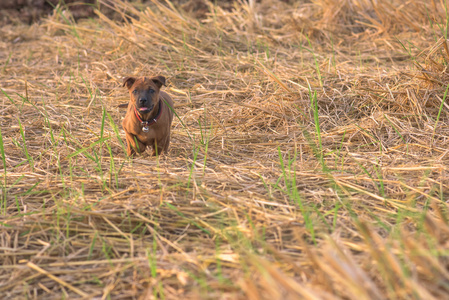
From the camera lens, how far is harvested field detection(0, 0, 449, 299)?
8.17 feet

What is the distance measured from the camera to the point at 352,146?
15.3 feet

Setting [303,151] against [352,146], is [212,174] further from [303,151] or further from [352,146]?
[352,146]

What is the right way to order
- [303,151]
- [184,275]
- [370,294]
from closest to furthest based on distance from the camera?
[370,294] → [184,275] → [303,151]

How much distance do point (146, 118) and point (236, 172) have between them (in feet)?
3.81

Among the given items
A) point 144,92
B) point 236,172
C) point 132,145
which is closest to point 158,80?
point 144,92

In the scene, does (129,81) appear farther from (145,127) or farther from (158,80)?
(145,127)

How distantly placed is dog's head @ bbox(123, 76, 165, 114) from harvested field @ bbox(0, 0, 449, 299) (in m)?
0.33

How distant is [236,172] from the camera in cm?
401

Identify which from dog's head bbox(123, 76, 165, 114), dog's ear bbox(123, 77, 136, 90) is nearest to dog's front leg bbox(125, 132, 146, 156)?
dog's head bbox(123, 76, 165, 114)

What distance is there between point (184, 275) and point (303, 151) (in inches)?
92.5

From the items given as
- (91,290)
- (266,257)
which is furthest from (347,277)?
(91,290)

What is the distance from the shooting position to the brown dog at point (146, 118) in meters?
4.56

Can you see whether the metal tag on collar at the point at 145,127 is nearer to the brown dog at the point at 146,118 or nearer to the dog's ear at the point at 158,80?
the brown dog at the point at 146,118

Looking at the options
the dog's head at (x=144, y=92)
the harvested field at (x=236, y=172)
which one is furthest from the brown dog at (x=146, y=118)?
the harvested field at (x=236, y=172)
